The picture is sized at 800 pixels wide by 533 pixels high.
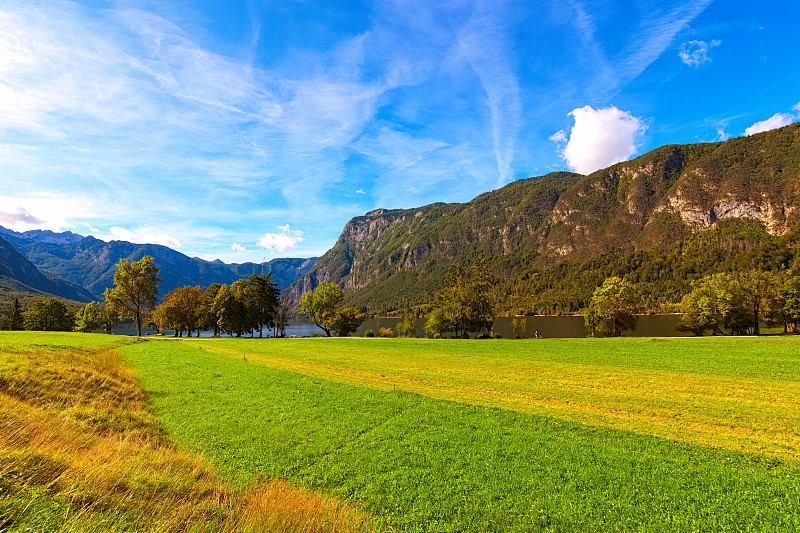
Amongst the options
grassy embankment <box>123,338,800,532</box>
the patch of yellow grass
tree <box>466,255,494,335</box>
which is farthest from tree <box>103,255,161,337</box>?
tree <box>466,255,494,335</box>

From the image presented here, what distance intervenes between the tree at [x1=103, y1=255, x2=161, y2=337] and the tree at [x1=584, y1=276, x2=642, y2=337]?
79567mm

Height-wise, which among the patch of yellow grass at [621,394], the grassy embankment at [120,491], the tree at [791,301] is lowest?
the patch of yellow grass at [621,394]

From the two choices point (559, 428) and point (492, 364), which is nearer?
point (559, 428)

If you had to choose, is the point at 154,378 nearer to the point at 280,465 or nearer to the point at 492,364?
the point at 280,465

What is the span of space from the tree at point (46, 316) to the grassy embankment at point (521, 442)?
8632 centimetres

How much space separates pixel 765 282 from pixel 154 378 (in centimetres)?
9134

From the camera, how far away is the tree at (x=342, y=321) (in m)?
71.6

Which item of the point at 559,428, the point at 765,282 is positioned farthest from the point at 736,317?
the point at 559,428

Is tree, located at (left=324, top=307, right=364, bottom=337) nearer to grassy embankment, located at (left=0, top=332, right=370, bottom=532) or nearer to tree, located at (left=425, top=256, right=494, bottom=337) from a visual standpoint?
tree, located at (left=425, top=256, right=494, bottom=337)

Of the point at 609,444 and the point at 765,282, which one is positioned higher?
the point at 765,282

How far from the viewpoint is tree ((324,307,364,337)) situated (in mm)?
71606

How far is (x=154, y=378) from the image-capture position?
19.2 meters

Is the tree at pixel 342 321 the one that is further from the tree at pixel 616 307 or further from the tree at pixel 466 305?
the tree at pixel 616 307

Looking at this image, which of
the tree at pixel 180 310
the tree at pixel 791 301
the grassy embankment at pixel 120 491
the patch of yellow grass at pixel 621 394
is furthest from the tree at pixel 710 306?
the tree at pixel 180 310
